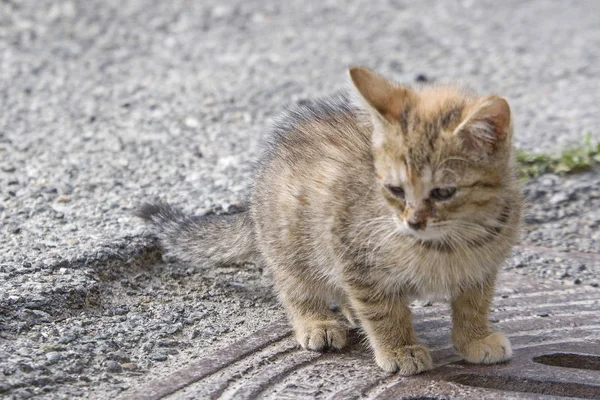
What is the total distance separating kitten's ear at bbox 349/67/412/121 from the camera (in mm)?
Result: 3234

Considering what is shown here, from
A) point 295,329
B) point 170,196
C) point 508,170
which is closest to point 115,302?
point 295,329

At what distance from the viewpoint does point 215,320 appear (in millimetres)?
3699

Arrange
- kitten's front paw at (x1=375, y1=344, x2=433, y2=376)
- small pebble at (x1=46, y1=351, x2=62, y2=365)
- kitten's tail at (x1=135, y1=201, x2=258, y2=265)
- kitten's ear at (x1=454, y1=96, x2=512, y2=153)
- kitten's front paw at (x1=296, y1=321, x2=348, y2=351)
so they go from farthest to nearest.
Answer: kitten's tail at (x1=135, y1=201, x2=258, y2=265)
kitten's front paw at (x1=296, y1=321, x2=348, y2=351)
kitten's front paw at (x1=375, y1=344, x2=433, y2=376)
small pebble at (x1=46, y1=351, x2=62, y2=365)
kitten's ear at (x1=454, y1=96, x2=512, y2=153)

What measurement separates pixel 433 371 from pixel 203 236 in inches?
52.1

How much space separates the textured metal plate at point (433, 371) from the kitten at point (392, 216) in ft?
0.26

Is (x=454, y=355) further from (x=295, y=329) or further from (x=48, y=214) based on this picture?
(x=48, y=214)

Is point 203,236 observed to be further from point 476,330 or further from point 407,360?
point 476,330

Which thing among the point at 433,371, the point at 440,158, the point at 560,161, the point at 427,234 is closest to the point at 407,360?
the point at 433,371

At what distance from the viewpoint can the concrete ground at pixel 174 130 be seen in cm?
350

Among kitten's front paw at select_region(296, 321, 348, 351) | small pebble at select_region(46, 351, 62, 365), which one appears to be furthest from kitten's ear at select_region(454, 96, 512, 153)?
small pebble at select_region(46, 351, 62, 365)

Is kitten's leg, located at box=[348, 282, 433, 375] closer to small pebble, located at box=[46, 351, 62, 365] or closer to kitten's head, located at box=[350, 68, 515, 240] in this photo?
kitten's head, located at box=[350, 68, 515, 240]

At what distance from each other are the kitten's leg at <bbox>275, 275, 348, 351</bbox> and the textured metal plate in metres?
0.06

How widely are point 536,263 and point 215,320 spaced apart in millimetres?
1598

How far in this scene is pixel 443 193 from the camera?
309 centimetres
